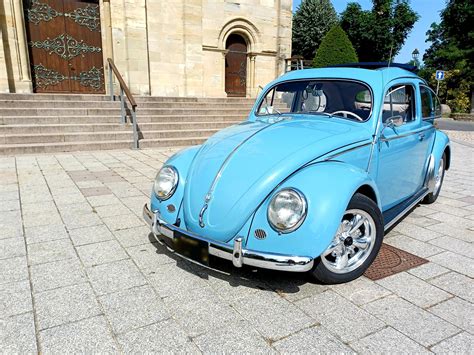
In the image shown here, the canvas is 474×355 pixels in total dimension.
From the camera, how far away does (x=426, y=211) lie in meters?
4.70

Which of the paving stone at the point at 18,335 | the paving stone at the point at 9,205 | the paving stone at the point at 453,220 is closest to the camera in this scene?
the paving stone at the point at 18,335

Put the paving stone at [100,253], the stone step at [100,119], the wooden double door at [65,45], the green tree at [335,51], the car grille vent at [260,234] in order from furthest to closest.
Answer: the green tree at [335,51] → the wooden double door at [65,45] → the stone step at [100,119] → the paving stone at [100,253] → the car grille vent at [260,234]

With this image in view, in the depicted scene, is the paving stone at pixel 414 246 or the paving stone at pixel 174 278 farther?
the paving stone at pixel 414 246

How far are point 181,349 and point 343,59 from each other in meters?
17.1

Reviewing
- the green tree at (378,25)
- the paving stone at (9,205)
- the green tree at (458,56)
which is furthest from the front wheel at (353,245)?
the green tree at (378,25)

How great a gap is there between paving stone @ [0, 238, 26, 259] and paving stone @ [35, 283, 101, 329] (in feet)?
2.87

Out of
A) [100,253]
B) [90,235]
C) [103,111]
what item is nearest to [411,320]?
[100,253]

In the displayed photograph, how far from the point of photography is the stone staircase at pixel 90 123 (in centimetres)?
826

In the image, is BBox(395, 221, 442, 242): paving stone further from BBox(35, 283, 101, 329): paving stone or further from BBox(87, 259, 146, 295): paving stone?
BBox(35, 283, 101, 329): paving stone

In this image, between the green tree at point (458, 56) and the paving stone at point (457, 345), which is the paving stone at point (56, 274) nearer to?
the paving stone at point (457, 345)

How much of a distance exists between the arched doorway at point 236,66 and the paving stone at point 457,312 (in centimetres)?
1421

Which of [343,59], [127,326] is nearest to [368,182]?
[127,326]

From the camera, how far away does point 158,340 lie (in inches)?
81.3

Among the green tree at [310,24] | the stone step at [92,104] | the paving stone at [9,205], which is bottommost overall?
the paving stone at [9,205]
